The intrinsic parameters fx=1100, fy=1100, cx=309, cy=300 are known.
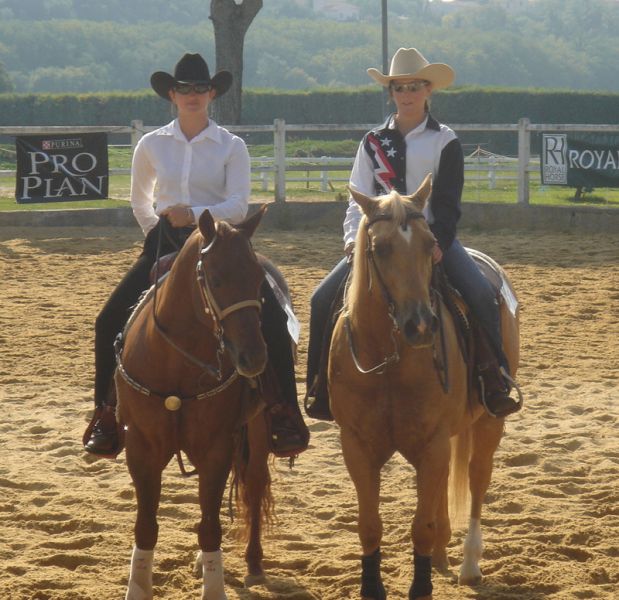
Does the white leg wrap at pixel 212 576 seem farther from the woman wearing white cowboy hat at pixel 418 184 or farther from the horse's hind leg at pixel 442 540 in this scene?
the horse's hind leg at pixel 442 540

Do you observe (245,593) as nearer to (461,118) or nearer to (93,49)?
(461,118)

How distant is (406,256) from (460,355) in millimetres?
911

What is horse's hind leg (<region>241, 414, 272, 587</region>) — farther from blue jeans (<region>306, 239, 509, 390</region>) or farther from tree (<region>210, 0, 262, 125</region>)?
tree (<region>210, 0, 262, 125</region>)

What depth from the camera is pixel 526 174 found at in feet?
57.3

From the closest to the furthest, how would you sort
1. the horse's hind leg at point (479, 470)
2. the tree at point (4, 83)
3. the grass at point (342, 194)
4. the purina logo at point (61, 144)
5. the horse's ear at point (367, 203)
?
1. the horse's ear at point (367, 203)
2. the horse's hind leg at point (479, 470)
3. the purina logo at point (61, 144)
4. the grass at point (342, 194)
5. the tree at point (4, 83)

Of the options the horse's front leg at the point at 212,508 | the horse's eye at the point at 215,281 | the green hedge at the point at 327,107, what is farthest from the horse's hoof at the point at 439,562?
the green hedge at the point at 327,107

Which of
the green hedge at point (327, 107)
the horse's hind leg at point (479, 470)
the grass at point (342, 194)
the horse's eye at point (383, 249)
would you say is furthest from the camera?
the green hedge at point (327, 107)

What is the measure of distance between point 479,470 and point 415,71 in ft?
6.65

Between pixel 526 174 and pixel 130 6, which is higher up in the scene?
pixel 130 6

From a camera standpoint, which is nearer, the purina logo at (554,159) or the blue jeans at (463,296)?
the blue jeans at (463,296)

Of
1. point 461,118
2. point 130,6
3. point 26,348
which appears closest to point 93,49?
point 130,6

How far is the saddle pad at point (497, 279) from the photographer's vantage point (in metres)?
5.80

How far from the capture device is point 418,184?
5395mm

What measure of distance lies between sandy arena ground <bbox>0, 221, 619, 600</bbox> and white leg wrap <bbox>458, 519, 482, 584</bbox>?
0.23 ft
